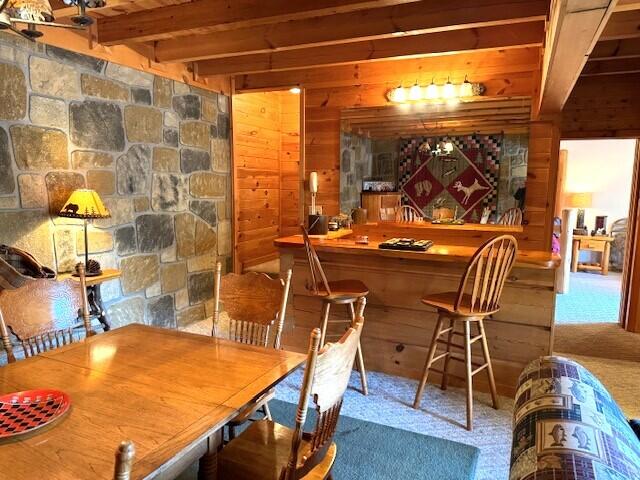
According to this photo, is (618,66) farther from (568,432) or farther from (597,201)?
(597,201)

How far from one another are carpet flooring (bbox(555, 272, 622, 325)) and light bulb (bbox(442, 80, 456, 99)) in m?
2.62

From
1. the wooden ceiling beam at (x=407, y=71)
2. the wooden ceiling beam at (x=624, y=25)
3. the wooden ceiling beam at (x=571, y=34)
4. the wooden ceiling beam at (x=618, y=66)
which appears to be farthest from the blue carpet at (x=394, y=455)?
the wooden ceiling beam at (x=618, y=66)

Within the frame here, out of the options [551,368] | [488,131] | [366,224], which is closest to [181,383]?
[551,368]

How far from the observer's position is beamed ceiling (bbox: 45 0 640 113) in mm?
2553

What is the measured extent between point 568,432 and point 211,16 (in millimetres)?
2877

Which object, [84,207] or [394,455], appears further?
[84,207]

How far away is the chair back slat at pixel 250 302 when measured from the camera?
6.64 feet

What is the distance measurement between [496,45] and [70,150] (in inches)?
120

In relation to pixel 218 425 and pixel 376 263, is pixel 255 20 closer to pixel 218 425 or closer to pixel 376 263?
pixel 376 263

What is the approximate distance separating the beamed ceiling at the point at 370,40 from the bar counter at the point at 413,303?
118 cm

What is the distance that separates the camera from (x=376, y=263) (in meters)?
3.16

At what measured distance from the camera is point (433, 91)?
367cm

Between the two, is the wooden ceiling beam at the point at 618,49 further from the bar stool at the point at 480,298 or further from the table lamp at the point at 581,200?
the table lamp at the point at 581,200

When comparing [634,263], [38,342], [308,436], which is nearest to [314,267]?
[308,436]
